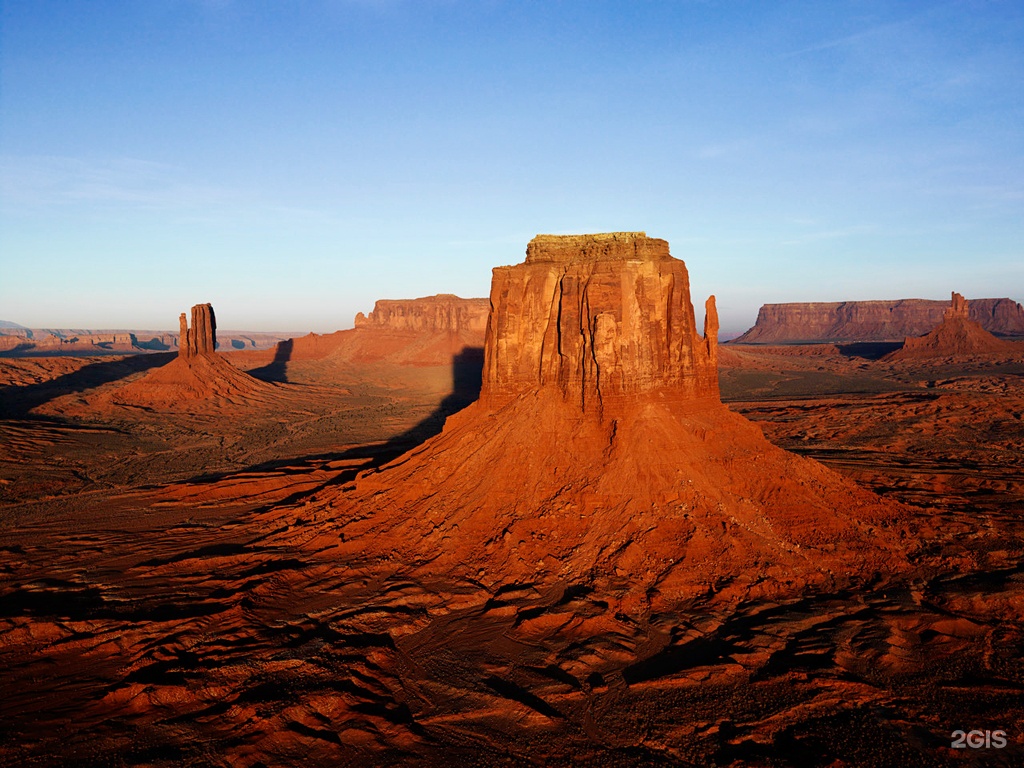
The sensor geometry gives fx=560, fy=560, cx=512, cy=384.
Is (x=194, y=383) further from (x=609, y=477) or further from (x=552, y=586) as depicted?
(x=552, y=586)

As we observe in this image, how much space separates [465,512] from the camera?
1892 centimetres

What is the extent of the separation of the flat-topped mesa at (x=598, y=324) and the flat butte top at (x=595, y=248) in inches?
1.4

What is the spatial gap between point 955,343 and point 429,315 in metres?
92.4

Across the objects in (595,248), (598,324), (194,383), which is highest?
(595,248)

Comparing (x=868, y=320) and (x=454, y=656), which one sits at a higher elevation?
(x=868, y=320)

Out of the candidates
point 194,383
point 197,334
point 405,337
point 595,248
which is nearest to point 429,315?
point 405,337

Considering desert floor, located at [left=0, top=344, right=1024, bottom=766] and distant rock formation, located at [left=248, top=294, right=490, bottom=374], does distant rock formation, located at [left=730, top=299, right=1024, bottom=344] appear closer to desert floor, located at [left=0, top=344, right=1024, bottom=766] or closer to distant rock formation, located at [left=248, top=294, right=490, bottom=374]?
distant rock formation, located at [left=248, top=294, right=490, bottom=374]

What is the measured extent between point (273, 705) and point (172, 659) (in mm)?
3513

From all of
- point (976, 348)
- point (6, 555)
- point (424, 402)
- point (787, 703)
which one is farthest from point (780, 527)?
point (976, 348)

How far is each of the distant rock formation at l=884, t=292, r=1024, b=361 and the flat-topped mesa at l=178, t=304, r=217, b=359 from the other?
101785mm

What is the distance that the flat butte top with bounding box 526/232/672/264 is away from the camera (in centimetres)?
1930

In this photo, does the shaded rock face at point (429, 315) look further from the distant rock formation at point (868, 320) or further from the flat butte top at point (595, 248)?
the distant rock formation at point (868, 320)

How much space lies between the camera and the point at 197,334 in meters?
58.4

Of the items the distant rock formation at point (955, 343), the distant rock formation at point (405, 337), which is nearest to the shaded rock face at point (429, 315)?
the distant rock formation at point (405, 337)
